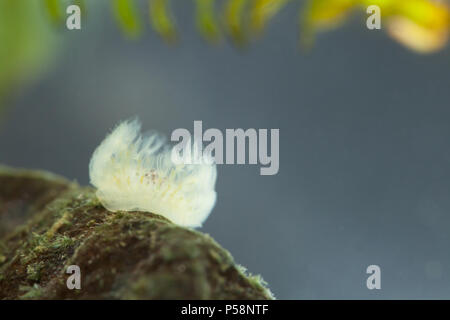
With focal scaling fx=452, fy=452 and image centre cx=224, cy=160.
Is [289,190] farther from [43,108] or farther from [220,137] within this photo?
[43,108]

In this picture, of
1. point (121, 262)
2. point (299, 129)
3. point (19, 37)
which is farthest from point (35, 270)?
point (299, 129)

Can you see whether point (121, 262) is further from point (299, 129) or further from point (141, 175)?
point (299, 129)

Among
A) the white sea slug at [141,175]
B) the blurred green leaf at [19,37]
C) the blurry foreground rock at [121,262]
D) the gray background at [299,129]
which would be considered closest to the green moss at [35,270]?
the blurry foreground rock at [121,262]

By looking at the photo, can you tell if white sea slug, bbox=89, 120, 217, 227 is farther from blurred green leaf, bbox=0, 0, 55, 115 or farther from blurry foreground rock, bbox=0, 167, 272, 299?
blurred green leaf, bbox=0, 0, 55, 115

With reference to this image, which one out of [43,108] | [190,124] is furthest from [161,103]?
[43,108]

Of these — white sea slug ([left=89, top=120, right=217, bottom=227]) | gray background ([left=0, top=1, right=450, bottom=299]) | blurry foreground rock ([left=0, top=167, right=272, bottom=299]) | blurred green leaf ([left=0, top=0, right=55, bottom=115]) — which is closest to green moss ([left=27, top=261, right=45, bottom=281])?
blurry foreground rock ([left=0, top=167, right=272, bottom=299])

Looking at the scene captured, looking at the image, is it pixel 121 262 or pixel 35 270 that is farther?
pixel 35 270
